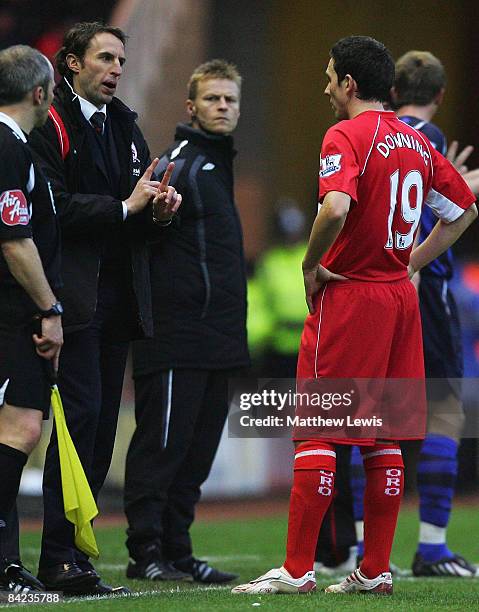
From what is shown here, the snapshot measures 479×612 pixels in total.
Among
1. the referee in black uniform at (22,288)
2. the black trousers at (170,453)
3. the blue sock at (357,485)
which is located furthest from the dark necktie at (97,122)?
the blue sock at (357,485)

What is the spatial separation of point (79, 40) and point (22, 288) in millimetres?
1251

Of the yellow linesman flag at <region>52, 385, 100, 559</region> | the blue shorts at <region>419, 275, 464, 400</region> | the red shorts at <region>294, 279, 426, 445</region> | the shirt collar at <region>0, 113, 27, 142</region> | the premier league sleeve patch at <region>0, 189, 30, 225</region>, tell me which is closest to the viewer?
the premier league sleeve patch at <region>0, 189, 30, 225</region>

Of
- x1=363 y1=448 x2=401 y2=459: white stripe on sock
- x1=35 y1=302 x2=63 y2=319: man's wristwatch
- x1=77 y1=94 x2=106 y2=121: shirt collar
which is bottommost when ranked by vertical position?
x1=363 y1=448 x2=401 y2=459: white stripe on sock

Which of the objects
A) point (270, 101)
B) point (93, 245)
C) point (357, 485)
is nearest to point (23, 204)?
point (93, 245)

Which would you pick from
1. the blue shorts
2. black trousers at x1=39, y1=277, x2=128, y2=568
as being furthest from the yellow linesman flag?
the blue shorts

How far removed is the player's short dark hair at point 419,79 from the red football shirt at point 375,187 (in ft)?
4.93

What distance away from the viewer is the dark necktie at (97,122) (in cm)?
574

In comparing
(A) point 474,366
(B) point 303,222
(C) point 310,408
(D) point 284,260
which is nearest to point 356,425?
(C) point 310,408

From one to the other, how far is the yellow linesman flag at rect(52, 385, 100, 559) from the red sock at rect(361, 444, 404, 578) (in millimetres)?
1116

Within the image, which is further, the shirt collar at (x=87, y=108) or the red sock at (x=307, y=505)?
the shirt collar at (x=87, y=108)

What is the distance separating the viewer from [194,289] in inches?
260

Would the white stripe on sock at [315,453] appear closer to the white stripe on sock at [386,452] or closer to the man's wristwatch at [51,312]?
the white stripe on sock at [386,452]

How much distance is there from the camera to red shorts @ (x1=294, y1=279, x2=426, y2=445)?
546cm

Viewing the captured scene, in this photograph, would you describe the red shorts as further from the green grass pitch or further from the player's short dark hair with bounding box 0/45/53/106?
the player's short dark hair with bounding box 0/45/53/106
